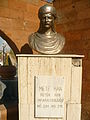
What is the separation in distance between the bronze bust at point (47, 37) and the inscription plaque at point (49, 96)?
37 cm

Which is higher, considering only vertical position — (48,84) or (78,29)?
(78,29)

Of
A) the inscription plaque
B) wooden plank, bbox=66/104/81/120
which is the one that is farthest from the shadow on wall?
wooden plank, bbox=66/104/81/120

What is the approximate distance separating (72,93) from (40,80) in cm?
45

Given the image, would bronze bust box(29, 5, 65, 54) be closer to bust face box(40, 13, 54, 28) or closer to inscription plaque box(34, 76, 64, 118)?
bust face box(40, 13, 54, 28)

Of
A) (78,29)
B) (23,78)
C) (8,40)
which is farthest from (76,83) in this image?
(8,40)

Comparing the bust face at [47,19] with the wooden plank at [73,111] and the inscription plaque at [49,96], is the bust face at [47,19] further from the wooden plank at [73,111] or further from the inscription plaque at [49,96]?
the wooden plank at [73,111]

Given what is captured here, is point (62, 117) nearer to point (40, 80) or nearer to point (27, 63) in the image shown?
point (40, 80)

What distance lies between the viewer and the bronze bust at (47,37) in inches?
84.5

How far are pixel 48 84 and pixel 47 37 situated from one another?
0.64 meters

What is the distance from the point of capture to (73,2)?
3443mm

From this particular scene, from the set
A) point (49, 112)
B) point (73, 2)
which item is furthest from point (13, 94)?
point (73, 2)

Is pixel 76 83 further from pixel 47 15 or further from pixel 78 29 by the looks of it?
pixel 78 29

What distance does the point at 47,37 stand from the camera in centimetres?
229

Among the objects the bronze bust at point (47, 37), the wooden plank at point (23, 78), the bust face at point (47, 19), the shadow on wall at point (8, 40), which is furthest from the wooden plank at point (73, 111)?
the shadow on wall at point (8, 40)
